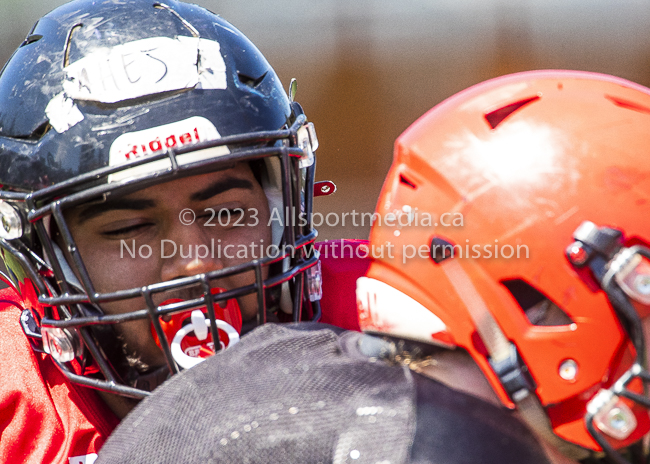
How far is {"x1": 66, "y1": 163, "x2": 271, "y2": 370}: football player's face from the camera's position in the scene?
141 centimetres

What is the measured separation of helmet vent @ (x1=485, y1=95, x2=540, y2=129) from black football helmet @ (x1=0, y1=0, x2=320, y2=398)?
0.59 metres

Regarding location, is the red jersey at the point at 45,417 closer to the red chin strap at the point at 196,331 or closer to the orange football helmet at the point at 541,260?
the red chin strap at the point at 196,331

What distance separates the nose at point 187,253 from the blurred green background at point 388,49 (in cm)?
234

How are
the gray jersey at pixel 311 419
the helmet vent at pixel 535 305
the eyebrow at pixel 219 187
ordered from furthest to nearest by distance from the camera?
the eyebrow at pixel 219 187 → the helmet vent at pixel 535 305 → the gray jersey at pixel 311 419

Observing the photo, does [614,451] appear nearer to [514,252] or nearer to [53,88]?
[514,252]

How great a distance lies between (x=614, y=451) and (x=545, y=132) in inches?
16.5

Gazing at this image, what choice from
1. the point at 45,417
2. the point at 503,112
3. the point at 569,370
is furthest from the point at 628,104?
the point at 45,417

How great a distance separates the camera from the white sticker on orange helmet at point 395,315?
91 cm

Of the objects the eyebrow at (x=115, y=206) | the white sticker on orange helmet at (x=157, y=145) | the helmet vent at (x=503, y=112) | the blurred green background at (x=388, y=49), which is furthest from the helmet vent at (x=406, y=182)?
the blurred green background at (x=388, y=49)

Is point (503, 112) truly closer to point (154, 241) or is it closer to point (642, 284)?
point (642, 284)

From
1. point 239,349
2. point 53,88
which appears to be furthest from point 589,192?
point 53,88

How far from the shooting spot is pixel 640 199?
2.83ft

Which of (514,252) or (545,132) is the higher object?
(545,132)

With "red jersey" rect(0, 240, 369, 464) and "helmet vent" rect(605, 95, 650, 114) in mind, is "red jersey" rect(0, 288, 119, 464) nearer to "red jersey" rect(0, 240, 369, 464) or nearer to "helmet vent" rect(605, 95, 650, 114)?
"red jersey" rect(0, 240, 369, 464)
